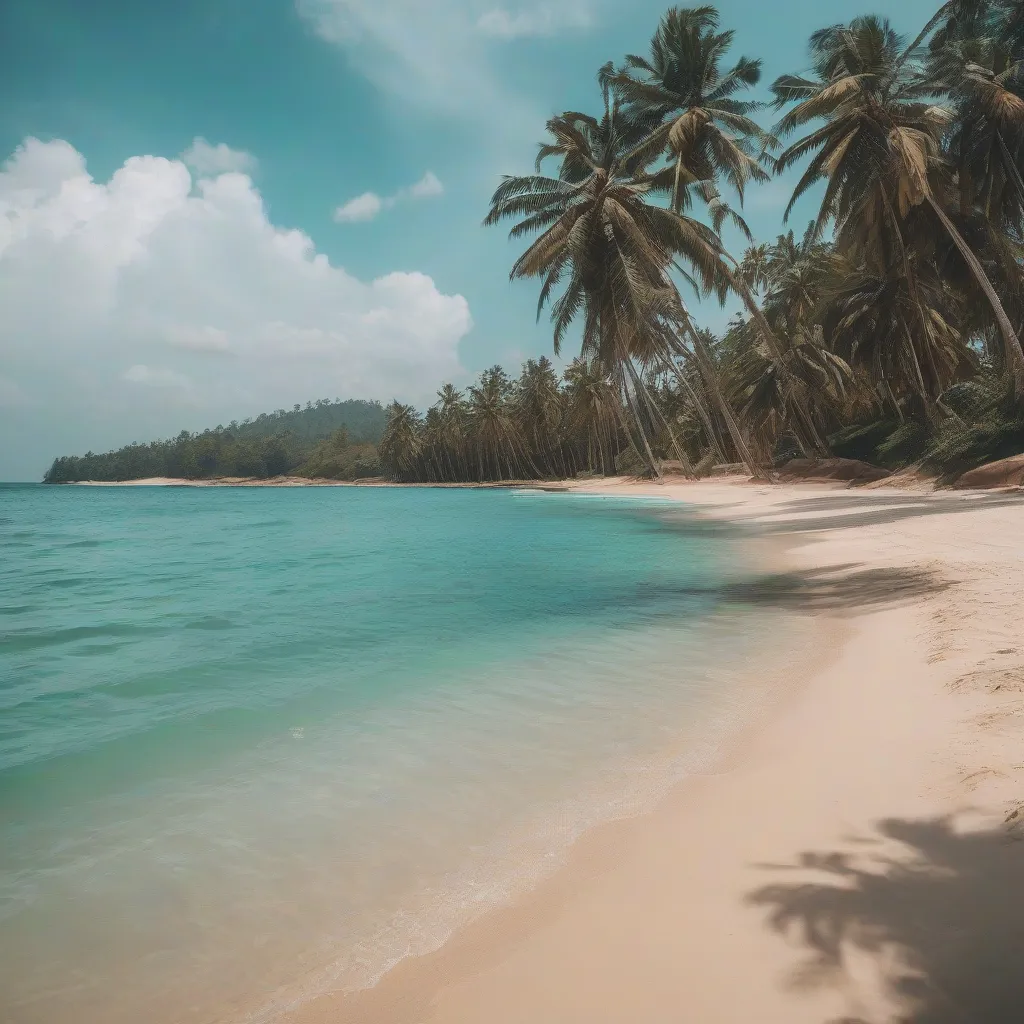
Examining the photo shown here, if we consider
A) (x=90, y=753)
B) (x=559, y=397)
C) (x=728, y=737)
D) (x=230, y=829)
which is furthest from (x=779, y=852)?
(x=559, y=397)

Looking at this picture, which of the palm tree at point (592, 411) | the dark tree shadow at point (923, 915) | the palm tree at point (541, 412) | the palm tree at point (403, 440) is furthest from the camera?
the palm tree at point (403, 440)

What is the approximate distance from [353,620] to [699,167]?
78.8ft

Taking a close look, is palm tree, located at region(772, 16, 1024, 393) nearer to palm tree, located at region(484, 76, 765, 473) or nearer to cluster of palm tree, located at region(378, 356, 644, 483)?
palm tree, located at region(484, 76, 765, 473)

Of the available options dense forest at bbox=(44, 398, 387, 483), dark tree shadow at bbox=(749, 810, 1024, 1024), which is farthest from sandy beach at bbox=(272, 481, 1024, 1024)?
dense forest at bbox=(44, 398, 387, 483)

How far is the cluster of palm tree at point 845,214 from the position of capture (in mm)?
18969

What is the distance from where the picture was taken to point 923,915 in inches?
77.9

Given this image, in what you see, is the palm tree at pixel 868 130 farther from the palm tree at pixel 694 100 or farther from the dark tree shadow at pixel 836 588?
the dark tree shadow at pixel 836 588

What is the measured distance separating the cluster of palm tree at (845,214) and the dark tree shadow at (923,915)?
19471 millimetres

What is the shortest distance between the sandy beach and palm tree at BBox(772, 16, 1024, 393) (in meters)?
19.3

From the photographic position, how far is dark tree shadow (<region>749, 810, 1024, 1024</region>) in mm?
1659

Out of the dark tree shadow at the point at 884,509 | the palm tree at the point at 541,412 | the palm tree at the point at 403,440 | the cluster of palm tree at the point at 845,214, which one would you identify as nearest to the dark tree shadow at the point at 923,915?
the dark tree shadow at the point at 884,509

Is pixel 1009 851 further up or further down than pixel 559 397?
further down

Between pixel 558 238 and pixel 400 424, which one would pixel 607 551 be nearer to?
pixel 558 238

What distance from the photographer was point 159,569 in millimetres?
13656
